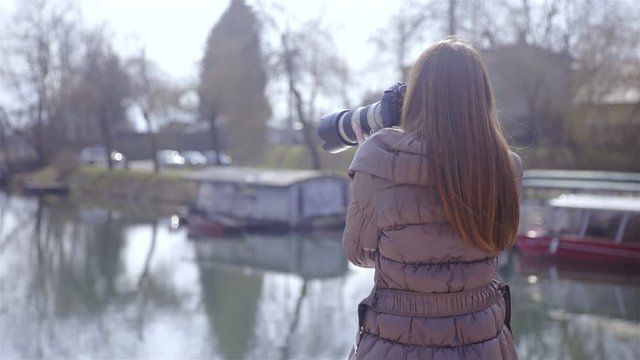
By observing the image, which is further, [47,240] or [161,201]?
[161,201]

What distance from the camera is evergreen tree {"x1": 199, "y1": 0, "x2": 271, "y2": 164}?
82.8ft

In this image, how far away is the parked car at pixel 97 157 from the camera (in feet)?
124

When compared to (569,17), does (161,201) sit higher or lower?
lower

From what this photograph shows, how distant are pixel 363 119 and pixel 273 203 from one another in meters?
18.2

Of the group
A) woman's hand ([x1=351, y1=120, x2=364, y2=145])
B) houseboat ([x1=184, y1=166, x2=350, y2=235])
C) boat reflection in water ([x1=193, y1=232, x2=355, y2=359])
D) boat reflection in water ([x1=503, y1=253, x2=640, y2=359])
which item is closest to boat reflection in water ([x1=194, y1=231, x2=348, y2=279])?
boat reflection in water ([x1=193, y1=232, x2=355, y2=359])

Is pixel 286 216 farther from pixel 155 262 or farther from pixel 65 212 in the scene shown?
pixel 65 212

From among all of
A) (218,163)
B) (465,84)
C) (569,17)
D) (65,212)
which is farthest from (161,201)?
(465,84)

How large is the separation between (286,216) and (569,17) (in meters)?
9.79

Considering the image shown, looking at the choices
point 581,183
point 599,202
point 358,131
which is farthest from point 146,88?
point 358,131

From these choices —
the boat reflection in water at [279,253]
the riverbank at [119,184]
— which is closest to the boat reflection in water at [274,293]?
the boat reflection in water at [279,253]

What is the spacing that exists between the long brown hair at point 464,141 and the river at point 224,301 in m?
6.96

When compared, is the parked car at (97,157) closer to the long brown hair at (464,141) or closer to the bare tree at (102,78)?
the bare tree at (102,78)

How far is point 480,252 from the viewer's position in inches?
70.1

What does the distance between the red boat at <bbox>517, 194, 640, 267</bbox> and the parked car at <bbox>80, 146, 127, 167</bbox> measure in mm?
25839
